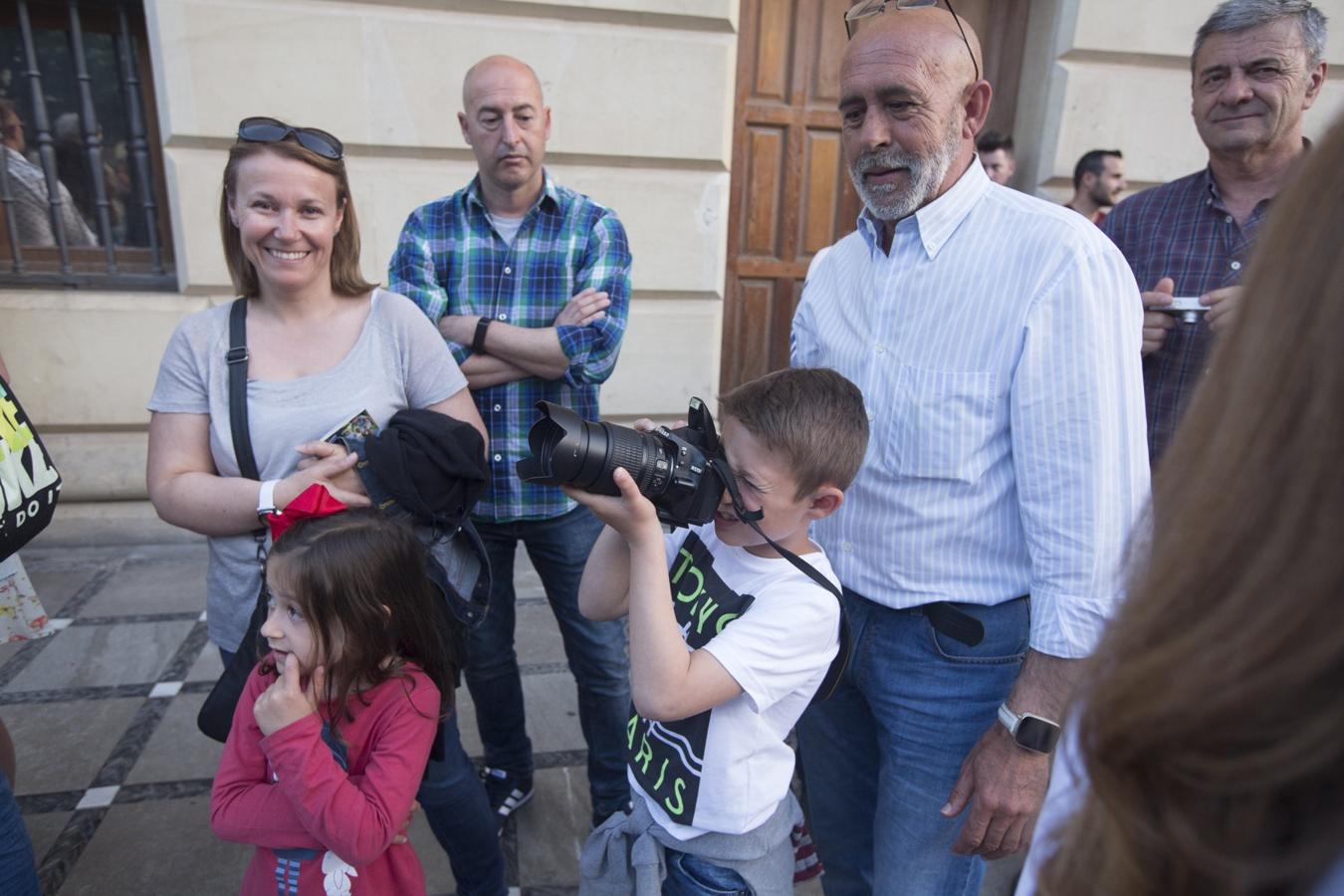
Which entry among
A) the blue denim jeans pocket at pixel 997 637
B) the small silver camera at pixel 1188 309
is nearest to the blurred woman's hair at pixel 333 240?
the blue denim jeans pocket at pixel 997 637

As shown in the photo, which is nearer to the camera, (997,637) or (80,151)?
(997,637)

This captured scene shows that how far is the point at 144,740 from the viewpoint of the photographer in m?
2.65

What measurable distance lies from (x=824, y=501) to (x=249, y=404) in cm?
120

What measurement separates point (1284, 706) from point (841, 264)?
132cm

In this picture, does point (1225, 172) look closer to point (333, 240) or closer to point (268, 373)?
point (333, 240)

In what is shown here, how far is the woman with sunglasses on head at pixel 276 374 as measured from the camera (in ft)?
5.24

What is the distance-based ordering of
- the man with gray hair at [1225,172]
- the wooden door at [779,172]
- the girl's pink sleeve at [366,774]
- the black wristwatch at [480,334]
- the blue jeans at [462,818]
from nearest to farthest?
the girl's pink sleeve at [366,774], the blue jeans at [462,818], the man with gray hair at [1225,172], the black wristwatch at [480,334], the wooden door at [779,172]

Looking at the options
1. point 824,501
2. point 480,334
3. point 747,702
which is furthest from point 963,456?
point 480,334

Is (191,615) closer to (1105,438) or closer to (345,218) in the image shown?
(345,218)

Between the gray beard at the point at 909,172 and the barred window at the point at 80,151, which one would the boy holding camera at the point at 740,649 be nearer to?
the gray beard at the point at 909,172

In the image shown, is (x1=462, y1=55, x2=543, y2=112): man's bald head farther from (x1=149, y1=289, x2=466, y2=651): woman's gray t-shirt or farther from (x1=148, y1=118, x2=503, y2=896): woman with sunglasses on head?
(x1=149, y1=289, x2=466, y2=651): woman's gray t-shirt

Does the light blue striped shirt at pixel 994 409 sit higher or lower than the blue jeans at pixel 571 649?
higher

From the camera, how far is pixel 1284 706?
430 mm

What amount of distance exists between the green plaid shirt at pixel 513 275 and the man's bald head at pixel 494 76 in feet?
0.86
